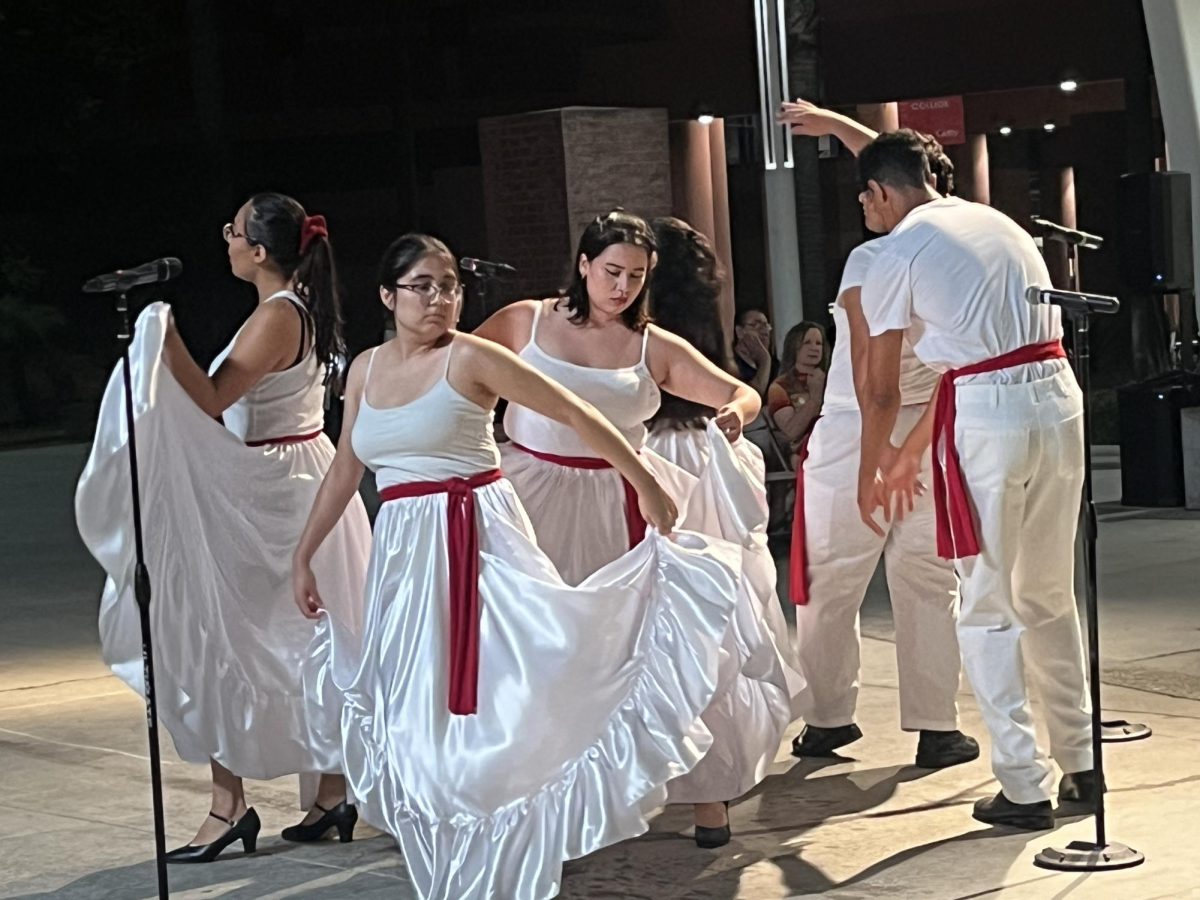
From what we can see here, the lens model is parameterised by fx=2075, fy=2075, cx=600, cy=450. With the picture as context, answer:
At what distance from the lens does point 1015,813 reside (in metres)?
6.26

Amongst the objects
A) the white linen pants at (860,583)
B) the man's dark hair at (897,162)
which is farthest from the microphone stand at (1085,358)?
the white linen pants at (860,583)

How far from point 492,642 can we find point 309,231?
1.70m

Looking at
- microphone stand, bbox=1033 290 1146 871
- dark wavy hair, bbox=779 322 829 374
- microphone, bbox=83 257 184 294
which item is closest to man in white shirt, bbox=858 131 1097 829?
microphone stand, bbox=1033 290 1146 871

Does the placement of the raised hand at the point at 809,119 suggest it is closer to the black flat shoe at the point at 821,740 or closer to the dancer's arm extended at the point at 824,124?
the dancer's arm extended at the point at 824,124

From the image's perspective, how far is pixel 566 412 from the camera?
552cm

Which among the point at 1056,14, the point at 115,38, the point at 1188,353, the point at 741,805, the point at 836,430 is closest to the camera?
the point at 741,805

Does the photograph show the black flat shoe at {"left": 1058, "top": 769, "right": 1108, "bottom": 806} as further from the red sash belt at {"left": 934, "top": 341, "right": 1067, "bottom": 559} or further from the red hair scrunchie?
the red hair scrunchie

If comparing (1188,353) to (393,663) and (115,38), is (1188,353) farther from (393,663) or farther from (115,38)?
(115,38)

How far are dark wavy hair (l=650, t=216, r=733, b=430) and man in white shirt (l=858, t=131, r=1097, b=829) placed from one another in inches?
24.6

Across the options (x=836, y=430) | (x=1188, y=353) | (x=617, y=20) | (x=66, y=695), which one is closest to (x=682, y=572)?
(x=836, y=430)

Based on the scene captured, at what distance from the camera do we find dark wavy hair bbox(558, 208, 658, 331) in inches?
245

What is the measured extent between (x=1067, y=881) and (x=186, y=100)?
23958 mm

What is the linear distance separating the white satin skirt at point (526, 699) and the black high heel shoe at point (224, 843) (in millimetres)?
847

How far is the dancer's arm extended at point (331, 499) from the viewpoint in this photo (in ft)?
19.1
